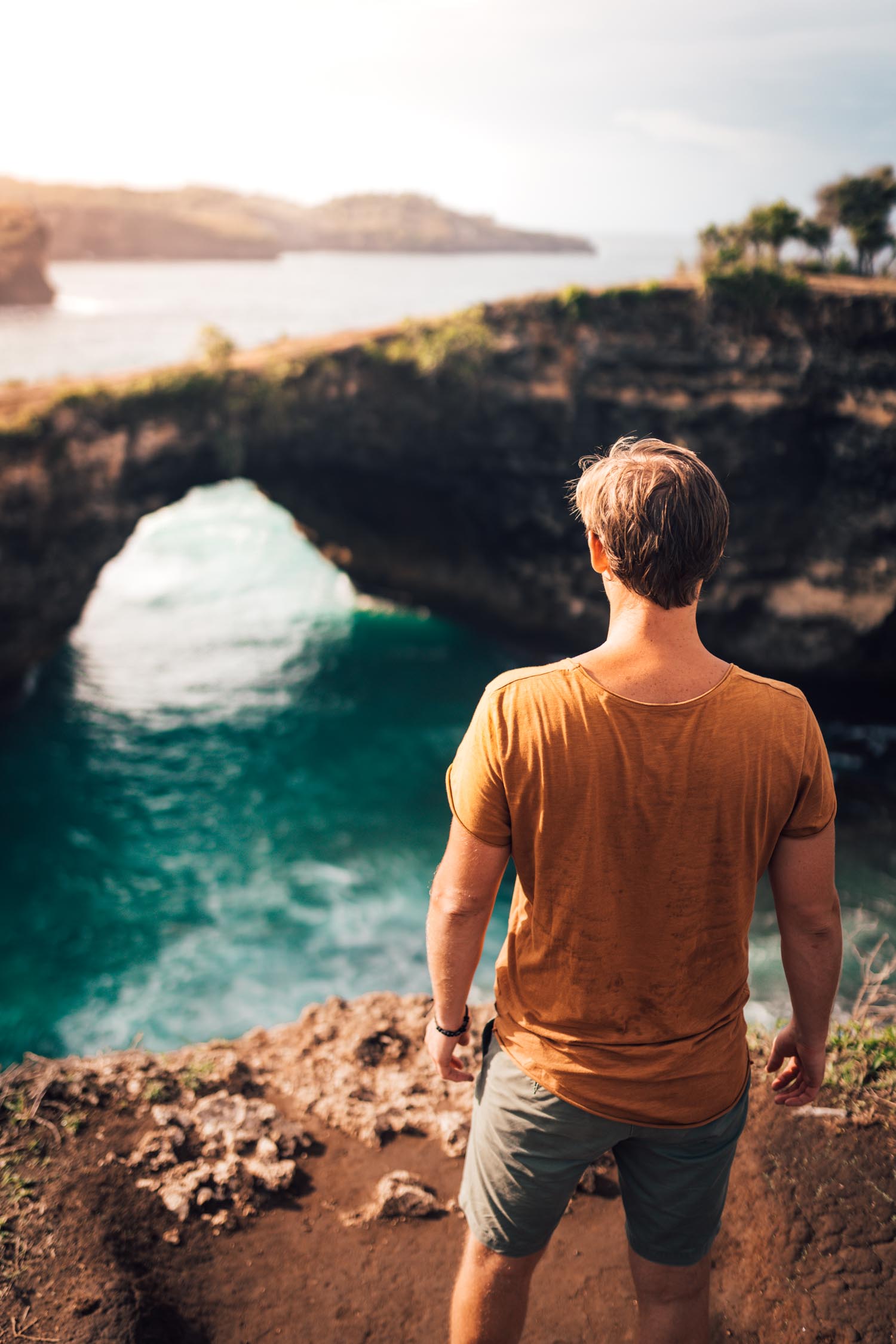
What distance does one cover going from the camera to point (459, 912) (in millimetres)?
2637

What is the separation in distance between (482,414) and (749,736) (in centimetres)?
2277

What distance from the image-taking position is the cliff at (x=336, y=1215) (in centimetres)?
399

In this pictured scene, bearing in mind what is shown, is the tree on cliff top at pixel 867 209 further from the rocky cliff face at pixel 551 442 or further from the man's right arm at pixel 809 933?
the man's right arm at pixel 809 933

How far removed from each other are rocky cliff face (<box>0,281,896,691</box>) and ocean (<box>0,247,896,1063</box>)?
3206 millimetres

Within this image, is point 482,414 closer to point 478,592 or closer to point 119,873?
point 478,592

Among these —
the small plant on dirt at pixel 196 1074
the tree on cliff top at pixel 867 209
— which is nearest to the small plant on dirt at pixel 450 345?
the tree on cliff top at pixel 867 209

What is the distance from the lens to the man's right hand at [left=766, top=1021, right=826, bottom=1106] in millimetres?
2900

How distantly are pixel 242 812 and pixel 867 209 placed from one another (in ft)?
78.2

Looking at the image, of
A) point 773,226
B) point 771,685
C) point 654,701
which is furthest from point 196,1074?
point 773,226

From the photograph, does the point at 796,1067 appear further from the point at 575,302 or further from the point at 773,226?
the point at 773,226

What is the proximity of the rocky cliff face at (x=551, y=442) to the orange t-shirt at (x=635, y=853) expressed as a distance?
18997 mm

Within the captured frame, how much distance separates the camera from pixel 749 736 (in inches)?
92.2

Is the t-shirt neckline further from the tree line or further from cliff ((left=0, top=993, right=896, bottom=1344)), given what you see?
the tree line

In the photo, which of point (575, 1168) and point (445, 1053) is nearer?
point (575, 1168)
